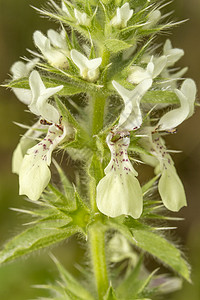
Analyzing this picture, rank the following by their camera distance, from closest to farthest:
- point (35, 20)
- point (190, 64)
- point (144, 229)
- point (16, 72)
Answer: point (144, 229), point (16, 72), point (35, 20), point (190, 64)

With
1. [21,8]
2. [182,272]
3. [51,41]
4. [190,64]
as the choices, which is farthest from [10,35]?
[182,272]

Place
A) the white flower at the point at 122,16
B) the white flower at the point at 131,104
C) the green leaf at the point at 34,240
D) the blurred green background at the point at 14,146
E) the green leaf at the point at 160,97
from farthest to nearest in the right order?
the blurred green background at the point at 14,146 < the green leaf at the point at 34,240 < the green leaf at the point at 160,97 < the white flower at the point at 122,16 < the white flower at the point at 131,104

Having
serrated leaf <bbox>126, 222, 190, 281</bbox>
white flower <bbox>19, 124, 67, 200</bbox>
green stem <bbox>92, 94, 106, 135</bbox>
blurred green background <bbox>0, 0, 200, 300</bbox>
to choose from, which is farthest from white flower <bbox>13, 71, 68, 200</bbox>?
blurred green background <bbox>0, 0, 200, 300</bbox>

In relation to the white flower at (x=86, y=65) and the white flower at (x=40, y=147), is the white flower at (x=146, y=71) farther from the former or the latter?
the white flower at (x=40, y=147)

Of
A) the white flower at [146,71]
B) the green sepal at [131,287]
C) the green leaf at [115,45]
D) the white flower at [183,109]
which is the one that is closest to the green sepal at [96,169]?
the white flower at [183,109]

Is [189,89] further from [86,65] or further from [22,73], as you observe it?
[22,73]

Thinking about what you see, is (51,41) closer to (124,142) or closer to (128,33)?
(128,33)

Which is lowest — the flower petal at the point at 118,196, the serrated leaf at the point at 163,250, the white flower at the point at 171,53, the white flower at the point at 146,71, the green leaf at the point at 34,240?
the serrated leaf at the point at 163,250
